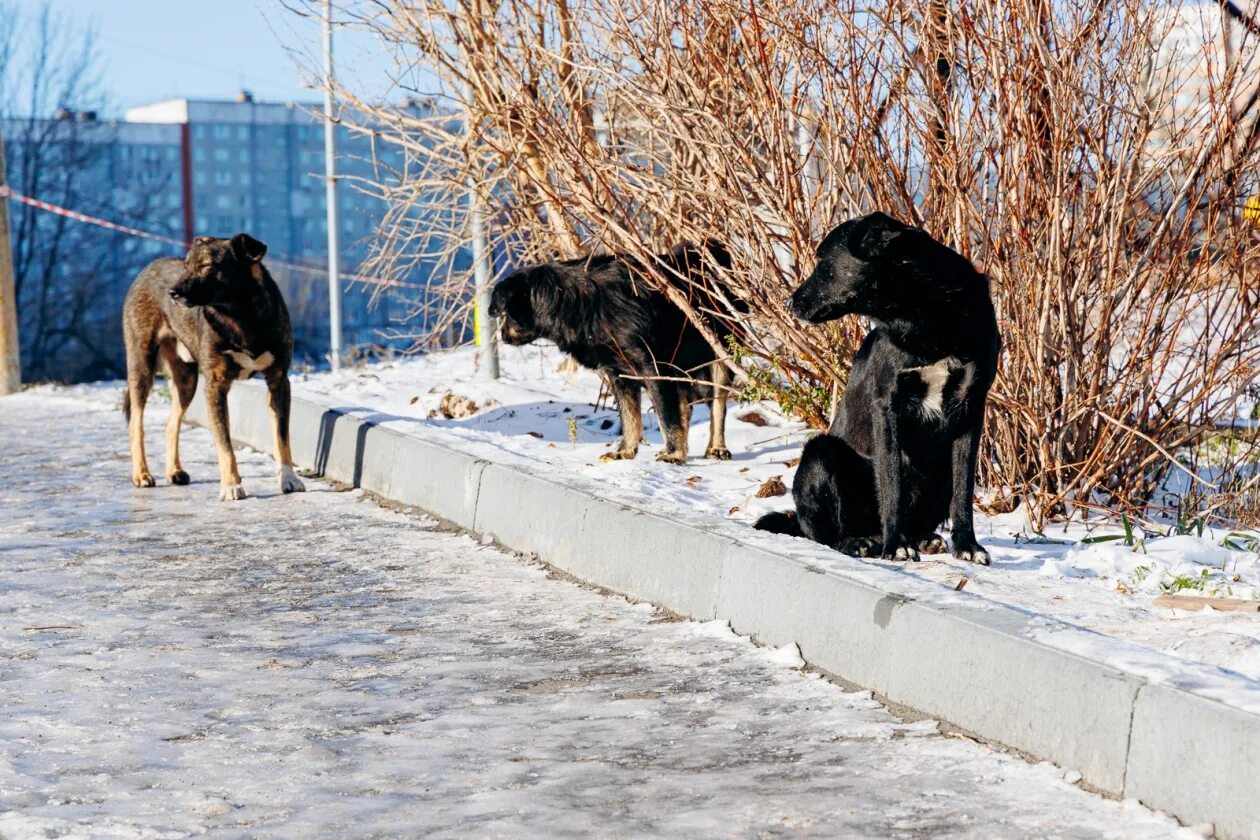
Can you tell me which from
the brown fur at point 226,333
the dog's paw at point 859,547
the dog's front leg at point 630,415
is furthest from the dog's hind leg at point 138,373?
the dog's paw at point 859,547

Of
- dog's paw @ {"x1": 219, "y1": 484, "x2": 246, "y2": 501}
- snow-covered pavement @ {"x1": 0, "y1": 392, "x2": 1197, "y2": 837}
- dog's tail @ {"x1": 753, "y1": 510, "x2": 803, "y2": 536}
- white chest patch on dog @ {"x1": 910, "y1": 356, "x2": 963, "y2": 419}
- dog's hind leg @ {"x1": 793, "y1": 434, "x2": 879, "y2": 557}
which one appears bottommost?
dog's paw @ {"x1": 219, "y1": 484, "x2": 246, "y2": 501}

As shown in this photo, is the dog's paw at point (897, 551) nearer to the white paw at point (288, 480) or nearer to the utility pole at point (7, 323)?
the white paw at point (288, 480)

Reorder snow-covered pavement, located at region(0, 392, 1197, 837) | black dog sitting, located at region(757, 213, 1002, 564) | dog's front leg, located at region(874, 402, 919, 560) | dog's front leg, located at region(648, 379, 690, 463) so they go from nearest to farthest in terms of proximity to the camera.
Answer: snow-covered pavement, located at region(0, 392, 1197, 837)
black dog sitting, located at region(757, 213, 1002, 564)
dog's front leg, located at region(874, 402, 919, 560)
dog's front leg, located at region(648, 379, 690, 463)

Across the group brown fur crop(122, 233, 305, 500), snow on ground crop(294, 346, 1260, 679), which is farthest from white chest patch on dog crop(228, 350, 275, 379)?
snow on ground crop(294, 346, 1260, 679)

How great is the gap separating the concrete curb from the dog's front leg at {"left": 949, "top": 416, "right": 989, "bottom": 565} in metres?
0.70

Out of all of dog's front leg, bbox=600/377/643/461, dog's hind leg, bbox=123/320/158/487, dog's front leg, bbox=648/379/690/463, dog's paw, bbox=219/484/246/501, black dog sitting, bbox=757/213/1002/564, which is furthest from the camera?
dog's hind leg, bbox=123/320/158/487

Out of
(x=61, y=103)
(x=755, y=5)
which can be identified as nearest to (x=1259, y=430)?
(x=755, y=5)

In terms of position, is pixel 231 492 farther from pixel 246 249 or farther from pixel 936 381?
pixel 936 381

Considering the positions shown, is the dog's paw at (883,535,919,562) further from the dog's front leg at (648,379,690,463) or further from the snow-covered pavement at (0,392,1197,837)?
the dog's front leg at (648,379,690,463)

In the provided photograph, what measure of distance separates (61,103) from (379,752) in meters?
49.4

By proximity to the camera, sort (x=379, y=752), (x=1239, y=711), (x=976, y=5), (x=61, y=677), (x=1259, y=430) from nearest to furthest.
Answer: (x=1239, y=711), (x=379, y=752), (x=61, y=677), (x=976, y=5), (x=1259, y=430)

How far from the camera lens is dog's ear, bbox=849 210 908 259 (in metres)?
5.96

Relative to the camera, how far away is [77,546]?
7922 millimetres

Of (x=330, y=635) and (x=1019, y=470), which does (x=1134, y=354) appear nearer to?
(x=1019, y=470)
